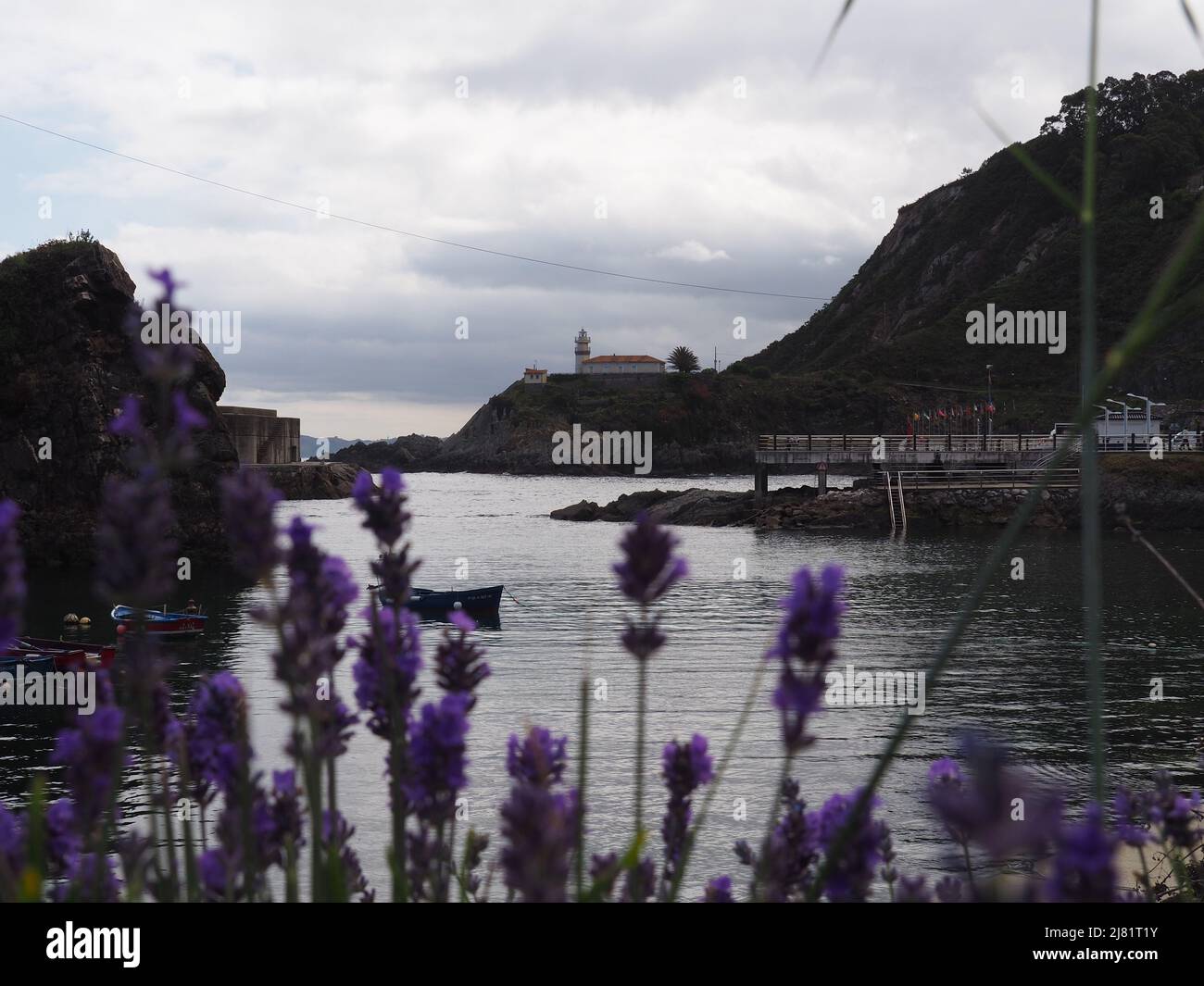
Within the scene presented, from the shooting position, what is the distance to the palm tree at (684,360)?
175m

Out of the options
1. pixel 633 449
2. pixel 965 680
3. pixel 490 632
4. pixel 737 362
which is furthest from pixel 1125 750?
pixel 737 362

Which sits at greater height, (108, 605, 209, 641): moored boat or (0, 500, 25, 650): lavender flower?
(0, 500, 25, 650): lavender flower

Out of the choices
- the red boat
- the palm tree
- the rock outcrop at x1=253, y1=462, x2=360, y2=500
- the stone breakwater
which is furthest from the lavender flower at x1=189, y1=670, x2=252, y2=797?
the palm tree

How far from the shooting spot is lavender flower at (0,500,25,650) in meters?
1.68

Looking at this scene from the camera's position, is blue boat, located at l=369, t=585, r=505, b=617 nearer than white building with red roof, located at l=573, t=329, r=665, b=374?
Yes

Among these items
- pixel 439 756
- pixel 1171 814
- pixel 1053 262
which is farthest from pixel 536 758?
pixel 1053 262

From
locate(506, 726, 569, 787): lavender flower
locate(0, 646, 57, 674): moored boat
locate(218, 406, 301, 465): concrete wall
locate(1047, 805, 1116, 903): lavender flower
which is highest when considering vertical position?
locate(218, 406, 301, 465): concrete wall

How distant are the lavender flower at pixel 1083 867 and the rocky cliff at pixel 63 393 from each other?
51.8 meters

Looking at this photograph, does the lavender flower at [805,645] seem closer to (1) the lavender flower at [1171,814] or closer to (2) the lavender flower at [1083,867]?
(2) the lavender flower at [1083,867]

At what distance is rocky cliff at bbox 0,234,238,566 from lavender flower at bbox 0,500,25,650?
50905mm

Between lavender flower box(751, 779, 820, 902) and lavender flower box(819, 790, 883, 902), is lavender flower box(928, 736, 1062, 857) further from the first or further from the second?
lavender flower box(751, 779, 820, 902)

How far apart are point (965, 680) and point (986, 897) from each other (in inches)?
988

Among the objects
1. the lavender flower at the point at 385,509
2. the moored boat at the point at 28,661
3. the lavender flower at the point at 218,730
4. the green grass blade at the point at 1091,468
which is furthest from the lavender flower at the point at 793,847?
the moored boat at the point at 28,661

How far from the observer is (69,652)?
24094 mm
